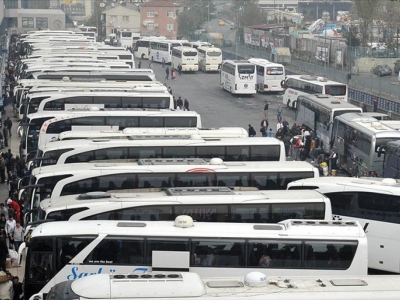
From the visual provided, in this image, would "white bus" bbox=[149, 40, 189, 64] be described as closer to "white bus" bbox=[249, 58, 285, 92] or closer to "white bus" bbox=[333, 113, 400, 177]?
"white bus" bbox=[249, 58, 285, 92]

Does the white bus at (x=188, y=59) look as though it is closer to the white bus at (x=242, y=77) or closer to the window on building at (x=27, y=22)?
the white bus at (x=242, y=77)

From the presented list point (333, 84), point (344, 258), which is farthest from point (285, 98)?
point (344, 258)

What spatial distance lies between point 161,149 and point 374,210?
704cm

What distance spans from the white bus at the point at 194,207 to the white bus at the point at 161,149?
5.27m

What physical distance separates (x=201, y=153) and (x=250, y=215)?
19.9 feet

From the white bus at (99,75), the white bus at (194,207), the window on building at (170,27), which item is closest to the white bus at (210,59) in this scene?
the white bus at (99,75)

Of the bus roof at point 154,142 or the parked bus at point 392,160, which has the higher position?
the bus roof at point 154,142

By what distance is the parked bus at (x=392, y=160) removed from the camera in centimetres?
2389

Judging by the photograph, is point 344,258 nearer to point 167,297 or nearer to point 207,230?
point 207,230

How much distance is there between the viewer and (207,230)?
14750 mm

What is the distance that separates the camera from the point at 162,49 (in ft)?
223

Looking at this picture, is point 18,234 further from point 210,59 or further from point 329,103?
point 210,59

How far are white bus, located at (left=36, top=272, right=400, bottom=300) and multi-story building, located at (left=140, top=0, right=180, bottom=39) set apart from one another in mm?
81666

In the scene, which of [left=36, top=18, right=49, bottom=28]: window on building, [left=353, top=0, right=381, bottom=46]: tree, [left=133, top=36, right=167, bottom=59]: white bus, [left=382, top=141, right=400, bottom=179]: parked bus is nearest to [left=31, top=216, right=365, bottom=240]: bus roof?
[left=382, top=141, right=400, bottom=179]: parked bus
